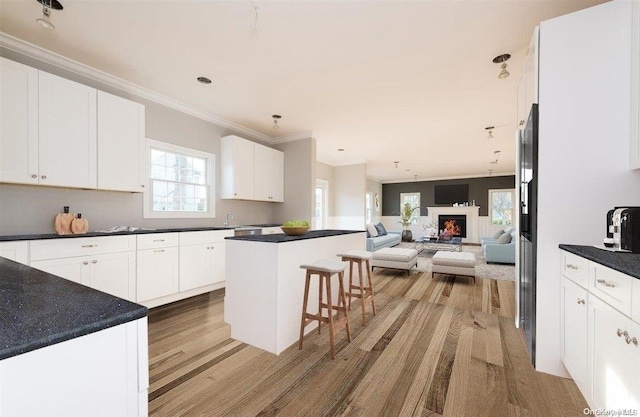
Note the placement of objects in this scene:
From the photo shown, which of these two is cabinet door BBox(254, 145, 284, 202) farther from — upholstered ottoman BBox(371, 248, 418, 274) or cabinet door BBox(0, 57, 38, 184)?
cabinet door BBox(0, 57, 38, 184)

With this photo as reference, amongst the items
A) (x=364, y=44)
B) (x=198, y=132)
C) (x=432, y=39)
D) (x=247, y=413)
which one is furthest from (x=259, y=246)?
(x=198, y=132)

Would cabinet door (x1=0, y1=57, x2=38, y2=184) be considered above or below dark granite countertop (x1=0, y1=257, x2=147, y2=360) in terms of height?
above

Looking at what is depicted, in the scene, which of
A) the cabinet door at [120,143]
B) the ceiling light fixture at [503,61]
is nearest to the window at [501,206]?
the ceiling light fixture at [503,61]

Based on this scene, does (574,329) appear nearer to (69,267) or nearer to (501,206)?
(69,267)

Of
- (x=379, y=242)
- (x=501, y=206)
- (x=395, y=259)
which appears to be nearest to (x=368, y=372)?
(x=395, y=259)

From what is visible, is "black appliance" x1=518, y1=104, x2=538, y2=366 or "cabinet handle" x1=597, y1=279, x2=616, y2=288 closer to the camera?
"cabinet handle" x1=597, y1=279, x2=616, y2=288

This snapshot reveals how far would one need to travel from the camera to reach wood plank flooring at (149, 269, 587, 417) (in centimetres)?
164

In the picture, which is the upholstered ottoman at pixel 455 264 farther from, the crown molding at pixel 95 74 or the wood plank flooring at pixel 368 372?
the crown molding at pixel 95 74

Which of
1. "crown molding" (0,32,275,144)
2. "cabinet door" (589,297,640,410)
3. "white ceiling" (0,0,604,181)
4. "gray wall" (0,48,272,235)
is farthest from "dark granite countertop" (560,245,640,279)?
Result: "crown molding" (0,32,275,144)

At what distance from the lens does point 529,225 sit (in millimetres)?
2207

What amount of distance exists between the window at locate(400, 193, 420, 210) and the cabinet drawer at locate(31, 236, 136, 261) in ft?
32.8

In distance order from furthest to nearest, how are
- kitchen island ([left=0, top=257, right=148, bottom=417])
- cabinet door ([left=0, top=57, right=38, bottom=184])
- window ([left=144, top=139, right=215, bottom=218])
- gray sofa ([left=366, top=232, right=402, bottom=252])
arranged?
gray sofa ([left=366, top=232, right=402, bottom=252]), window ([left=144, top=139, right=215, bottom=218]), cabinet door ([left=0, top=57, right=38, bottom=184]), kitchen island ([left=0, top=257, right=148, bottom=417])

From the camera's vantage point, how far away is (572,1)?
1959 millimetres

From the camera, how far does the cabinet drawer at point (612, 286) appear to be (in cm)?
115
